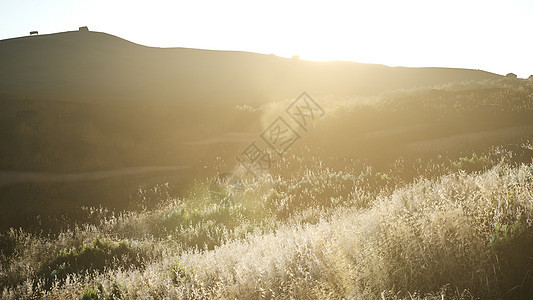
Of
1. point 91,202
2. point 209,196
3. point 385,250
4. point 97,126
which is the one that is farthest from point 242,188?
point 97,126

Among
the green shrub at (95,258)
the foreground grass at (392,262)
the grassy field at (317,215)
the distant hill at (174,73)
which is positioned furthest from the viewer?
the distant hill at (174,73)

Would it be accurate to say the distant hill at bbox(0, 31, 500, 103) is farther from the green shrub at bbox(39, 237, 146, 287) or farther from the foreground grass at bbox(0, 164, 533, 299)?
the foreground grass at bbox(0, 164, 533, 299)

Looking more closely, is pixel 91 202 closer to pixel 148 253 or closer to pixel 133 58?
pixel 148 253

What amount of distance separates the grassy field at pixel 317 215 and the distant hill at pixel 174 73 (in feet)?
81.0

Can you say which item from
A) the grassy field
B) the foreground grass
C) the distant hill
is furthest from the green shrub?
the distant hill

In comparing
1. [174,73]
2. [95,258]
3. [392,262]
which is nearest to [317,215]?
[392,262]

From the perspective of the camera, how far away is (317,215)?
837cm

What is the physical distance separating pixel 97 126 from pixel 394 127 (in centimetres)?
1854

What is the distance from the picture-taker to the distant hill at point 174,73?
46.8 metres

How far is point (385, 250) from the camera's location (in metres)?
3.87

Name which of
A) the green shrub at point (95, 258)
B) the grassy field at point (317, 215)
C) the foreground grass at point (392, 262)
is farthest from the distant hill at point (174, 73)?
the foreground grass at point (392, 262)

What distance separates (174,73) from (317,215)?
5529cm

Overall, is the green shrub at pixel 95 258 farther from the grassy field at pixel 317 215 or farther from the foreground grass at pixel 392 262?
the foreground grass at pixel 392 262

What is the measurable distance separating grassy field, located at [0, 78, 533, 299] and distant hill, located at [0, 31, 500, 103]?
2470 cm
